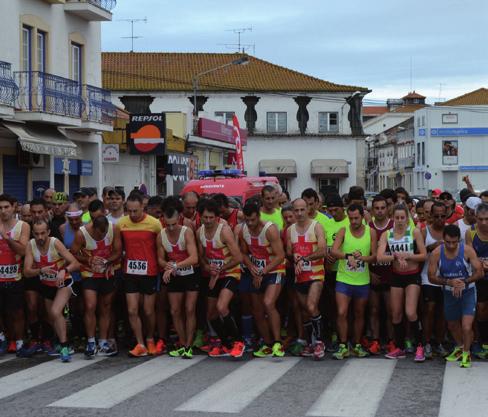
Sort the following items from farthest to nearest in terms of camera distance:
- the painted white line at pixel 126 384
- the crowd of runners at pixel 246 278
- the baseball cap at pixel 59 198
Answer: the baseball cap at pixel 59 198, the crowd of runners at pixel 246 278, the painted white line at pixel 126 384

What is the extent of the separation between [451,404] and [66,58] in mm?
24187

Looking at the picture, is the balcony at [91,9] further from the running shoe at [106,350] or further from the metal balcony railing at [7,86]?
the running shoe at [106,350]

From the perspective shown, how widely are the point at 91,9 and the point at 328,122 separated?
46.3 m

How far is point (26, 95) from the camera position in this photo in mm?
27344

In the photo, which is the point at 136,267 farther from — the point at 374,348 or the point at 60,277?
the point at 374,348

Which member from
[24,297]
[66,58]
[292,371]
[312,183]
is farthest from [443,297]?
[312,183]

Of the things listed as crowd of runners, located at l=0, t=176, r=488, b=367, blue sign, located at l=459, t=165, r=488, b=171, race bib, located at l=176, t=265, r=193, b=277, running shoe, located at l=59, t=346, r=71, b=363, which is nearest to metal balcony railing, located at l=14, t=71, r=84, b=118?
crowd of runners, located at l=0, t=176, r=488, b=367

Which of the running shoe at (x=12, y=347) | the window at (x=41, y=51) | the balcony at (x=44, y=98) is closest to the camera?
the running shoe at (x=12, y=347)

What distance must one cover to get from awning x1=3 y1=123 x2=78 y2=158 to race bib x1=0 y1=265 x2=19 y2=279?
44.0ft

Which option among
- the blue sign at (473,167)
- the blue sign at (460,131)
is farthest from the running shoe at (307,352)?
the blue sign at (460,131)

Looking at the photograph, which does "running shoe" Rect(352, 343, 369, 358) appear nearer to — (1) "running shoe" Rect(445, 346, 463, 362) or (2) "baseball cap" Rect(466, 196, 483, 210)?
(1) "running shoe" Rect(445, 346, 463, 362)

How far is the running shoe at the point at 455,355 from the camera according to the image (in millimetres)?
11547

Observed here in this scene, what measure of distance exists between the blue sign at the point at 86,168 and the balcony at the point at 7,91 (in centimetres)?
684

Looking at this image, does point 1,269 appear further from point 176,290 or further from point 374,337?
point 374,337
